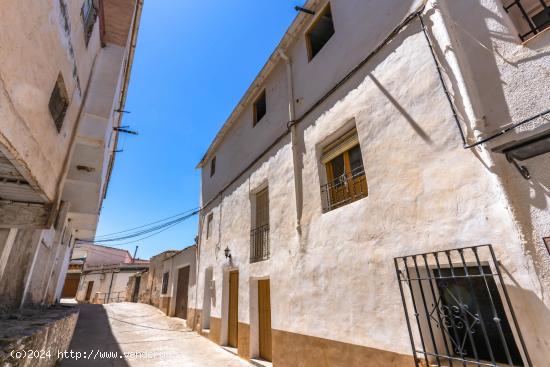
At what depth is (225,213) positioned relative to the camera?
9.70 m

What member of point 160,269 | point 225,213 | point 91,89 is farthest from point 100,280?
point 91,89

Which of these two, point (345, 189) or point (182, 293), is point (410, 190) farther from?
point (182, 293)

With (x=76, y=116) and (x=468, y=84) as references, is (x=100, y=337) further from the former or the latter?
(x=468, y=84)

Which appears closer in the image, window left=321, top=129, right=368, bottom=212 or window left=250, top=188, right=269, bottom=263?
window left=321, top=129, right=368, bottom=212

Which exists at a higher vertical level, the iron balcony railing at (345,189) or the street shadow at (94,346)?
the iron balcony railing at (345,189)

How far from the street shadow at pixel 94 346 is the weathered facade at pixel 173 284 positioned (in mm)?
3156

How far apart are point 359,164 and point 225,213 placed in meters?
6.14

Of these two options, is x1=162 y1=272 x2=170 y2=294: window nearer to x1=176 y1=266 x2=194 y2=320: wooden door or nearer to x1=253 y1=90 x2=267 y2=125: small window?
x1=176 y1=266 x2=194 y2=320: wooden door

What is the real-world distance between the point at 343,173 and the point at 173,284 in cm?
1304

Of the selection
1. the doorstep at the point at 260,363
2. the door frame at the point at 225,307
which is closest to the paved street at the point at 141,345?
the doorstep at the point at 260,363

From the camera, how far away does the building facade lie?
3.00 m

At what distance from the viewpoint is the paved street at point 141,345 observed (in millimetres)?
6547

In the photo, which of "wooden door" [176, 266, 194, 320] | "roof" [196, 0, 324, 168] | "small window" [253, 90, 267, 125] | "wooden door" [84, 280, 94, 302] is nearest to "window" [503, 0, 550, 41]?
"roof" [196, 0, 324, 168]

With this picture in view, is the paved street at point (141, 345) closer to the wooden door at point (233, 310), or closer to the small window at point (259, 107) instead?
the wooden door at point (233, 310)
